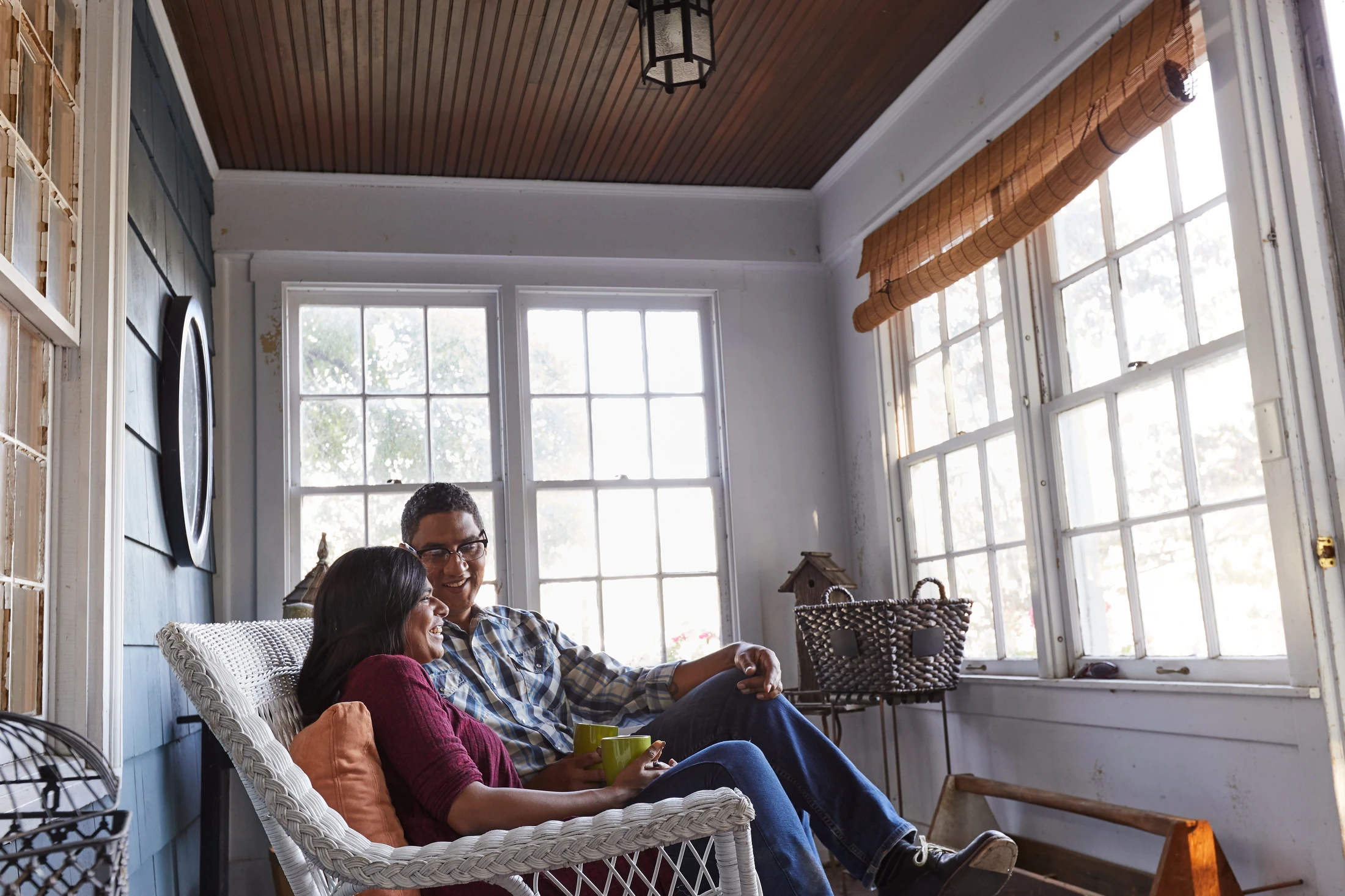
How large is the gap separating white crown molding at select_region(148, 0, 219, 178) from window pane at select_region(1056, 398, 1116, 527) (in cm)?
285

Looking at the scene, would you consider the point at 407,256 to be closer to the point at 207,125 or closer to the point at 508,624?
the point at 207,125

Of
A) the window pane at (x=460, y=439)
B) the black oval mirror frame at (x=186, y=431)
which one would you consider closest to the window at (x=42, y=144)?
the black oval mirror frame at (x=186, y=431)

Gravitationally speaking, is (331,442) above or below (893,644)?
above

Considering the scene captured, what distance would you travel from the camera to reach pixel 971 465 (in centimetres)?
372

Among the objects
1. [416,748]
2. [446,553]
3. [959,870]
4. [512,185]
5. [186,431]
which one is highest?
[512,185]

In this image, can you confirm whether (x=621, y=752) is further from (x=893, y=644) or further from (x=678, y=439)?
(x=678, y=439)

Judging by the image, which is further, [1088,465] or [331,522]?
[331,522]

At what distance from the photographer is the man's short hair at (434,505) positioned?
2490 mm

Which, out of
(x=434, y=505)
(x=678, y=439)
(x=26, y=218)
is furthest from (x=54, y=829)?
(x=678, y=439)

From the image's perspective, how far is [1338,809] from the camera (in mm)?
2230

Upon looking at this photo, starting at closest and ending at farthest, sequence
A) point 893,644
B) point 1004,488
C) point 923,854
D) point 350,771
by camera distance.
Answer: point 350,771 → point 923,854 → point 893,644 → point 1004,488

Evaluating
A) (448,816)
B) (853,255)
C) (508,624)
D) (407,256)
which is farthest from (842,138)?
(448,816)

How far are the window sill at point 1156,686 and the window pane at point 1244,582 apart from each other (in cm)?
10

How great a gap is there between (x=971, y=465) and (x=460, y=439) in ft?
6.44
